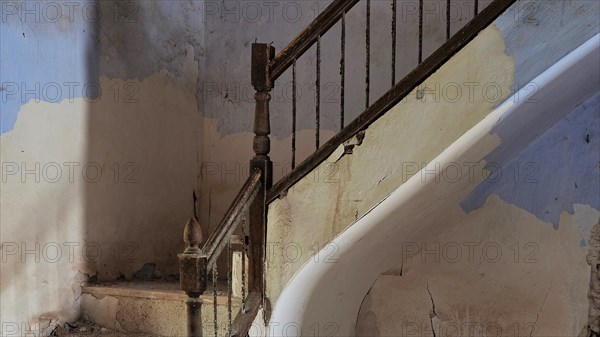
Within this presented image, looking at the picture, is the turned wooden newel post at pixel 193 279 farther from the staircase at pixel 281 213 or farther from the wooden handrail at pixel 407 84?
the wooden handrail at pixel 407 84

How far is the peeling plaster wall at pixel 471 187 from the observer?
286 cm

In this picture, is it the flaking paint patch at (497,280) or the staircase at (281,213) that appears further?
the flaking paint patch at (497,280)

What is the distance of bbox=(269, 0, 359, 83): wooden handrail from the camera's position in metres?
3.18

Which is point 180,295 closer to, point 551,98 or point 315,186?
point 315,186

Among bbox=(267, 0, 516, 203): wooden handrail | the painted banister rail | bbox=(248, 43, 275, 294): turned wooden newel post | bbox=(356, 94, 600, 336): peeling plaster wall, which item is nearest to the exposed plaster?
bbox=(356, 94, 600, 336): peeling plaster wall

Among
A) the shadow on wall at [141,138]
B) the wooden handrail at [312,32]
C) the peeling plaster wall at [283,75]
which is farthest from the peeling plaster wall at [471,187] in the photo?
the shadow on wall at [141,138]

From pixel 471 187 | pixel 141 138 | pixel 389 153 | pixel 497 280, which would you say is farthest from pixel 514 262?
pixel 141 138

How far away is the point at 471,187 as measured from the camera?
3873mm

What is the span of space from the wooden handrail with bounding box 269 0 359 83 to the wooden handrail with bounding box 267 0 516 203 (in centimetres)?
2

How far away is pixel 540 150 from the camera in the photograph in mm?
3990

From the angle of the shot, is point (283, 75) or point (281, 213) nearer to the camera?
point (281, 213)

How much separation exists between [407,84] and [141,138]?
1980mm

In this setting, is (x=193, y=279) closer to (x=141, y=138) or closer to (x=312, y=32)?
(x=312, y=32)

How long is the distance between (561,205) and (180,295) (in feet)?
7.84
